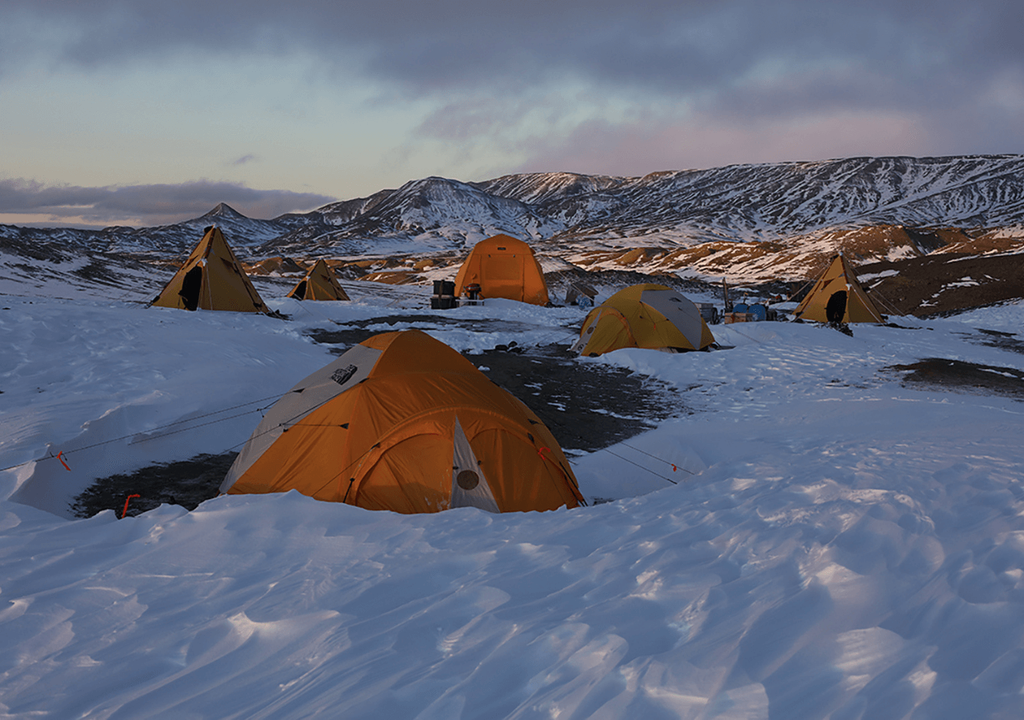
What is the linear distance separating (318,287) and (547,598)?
1017 inches

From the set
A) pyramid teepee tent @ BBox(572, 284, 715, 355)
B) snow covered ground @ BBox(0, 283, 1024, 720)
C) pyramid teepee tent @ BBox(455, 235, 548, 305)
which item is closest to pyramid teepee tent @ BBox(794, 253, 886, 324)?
pyramid teepee tent @ BBox(572, 284, 715, 355)

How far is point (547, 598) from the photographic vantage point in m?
2.93

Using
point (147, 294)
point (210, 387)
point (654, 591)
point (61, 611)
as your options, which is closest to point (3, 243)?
point (147, 294)

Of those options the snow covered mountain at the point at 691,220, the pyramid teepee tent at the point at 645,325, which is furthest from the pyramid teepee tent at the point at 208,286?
the snow covered mountain at the point at 691,220

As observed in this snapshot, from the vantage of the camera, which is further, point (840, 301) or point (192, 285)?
point (840, 301)

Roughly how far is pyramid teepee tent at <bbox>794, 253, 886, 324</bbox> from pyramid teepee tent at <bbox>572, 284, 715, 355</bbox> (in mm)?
8395

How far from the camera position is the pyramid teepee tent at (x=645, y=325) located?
47.6 feet

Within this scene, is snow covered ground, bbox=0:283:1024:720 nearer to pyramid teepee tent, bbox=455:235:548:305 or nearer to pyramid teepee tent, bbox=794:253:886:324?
pyramid teepee tent, bbox=794:253:886:324

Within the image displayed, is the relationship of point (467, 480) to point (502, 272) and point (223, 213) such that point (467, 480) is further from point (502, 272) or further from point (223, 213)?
point (223, 213)

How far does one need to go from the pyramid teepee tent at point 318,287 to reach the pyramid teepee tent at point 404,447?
856 inches

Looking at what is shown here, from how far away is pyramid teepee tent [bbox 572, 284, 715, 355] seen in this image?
47.6 feet

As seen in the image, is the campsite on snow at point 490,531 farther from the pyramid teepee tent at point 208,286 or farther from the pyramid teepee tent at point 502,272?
the pyramid teepee tent at point 502,272

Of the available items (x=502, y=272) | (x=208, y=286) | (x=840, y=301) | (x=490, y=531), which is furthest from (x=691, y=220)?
(x=490, y=531)

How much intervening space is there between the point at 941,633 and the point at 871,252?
7080cm
